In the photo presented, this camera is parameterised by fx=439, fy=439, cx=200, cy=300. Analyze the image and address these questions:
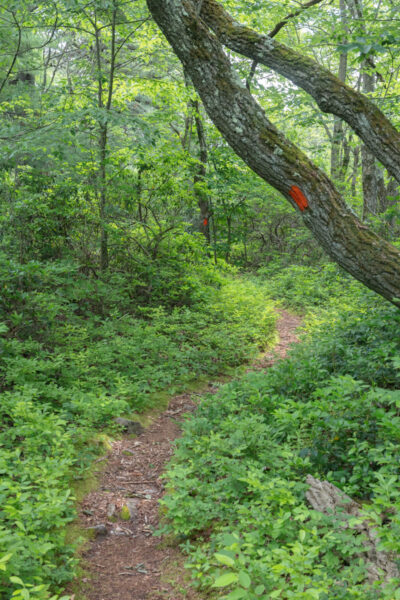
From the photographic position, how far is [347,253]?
4.01 meters

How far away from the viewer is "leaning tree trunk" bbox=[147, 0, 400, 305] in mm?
3945

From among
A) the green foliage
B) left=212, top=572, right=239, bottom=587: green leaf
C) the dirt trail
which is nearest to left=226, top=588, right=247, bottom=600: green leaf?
the green foliage

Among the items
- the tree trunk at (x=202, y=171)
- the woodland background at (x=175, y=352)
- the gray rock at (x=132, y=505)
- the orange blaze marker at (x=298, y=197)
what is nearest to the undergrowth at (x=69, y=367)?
the woodland background at (x=175, y=352)

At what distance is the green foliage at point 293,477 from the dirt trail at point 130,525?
0.22m

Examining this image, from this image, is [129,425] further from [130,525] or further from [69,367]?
[130,525]

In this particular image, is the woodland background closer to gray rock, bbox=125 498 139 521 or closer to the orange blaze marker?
gray rock, bbox=125 498 139 521

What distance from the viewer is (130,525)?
3.67 metres

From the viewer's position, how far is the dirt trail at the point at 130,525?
2.93 m

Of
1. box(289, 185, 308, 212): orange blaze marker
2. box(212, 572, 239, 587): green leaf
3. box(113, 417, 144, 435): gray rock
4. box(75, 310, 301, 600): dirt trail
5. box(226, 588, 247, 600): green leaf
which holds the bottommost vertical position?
box(75, 310, 301, 600): dirt trail

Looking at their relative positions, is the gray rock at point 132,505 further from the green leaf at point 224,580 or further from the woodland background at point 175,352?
the green leaf at point 224,580

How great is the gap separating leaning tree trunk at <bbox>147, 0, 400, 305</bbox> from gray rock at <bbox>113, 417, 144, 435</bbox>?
301 centimetres

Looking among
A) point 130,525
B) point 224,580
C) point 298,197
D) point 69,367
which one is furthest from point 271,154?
point 69,367

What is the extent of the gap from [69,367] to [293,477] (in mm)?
3417

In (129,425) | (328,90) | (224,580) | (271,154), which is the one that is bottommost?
(129,425)
